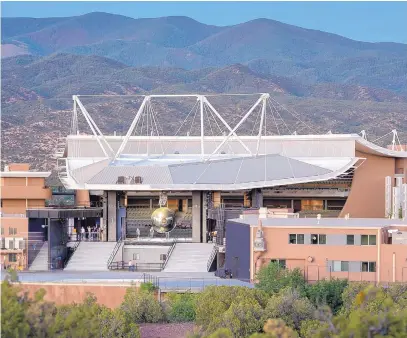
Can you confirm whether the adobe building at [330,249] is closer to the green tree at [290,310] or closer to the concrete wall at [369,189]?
the green tree at [290,310]

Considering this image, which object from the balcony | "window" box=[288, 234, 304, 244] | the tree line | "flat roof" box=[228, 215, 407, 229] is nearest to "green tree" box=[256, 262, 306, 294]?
the tree line

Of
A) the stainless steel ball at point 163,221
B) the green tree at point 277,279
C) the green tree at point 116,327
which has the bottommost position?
the green tree at point 116,327

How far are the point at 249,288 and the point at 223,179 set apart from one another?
18283 mm

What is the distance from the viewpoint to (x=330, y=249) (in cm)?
5912

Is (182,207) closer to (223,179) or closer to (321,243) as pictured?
(223,179)

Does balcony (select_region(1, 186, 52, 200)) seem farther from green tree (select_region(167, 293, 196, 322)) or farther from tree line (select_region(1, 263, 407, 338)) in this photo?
green tree (select_region(167, 293, 196, 322))

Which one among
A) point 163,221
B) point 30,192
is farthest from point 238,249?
point 30,192

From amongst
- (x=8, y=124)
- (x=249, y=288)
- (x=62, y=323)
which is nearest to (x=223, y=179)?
(x=249, y=288)

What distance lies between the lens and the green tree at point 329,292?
5431 centimetres

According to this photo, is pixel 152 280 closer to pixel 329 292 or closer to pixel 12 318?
pixel 329 292

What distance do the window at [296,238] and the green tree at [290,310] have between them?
8.14 meters

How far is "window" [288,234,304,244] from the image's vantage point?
59.3 metres

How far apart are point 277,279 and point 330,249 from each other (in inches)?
149

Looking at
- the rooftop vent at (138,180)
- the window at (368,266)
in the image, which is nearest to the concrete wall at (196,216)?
the rooftop vent at (138,180)
